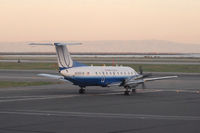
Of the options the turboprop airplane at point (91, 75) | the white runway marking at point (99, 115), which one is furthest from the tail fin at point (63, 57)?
the white runway marking at point (99, 115)

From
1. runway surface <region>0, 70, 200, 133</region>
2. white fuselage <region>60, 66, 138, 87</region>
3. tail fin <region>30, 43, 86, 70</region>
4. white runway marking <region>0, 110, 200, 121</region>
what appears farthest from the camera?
tail fin <region>30, 43, 86, 70</region>

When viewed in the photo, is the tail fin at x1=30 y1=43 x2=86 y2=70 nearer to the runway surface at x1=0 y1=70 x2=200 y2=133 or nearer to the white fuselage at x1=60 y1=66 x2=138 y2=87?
the white fuselage at x1=60 y1=66 x2=138 y2=87

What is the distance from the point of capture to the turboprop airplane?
36.2 m

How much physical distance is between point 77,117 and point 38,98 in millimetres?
10682

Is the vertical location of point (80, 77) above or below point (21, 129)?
above

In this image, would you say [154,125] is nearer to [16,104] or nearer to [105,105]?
[105,105]

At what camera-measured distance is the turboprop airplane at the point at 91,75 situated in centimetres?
3619

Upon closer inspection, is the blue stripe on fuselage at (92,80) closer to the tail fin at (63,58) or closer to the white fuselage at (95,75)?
the white fuselage at (95,75)

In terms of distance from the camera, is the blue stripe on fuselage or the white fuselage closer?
the white fuselage

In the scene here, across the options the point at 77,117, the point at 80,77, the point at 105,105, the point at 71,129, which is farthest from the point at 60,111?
the point at 80,77

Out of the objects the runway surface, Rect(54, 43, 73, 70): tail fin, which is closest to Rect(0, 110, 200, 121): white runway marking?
the runway surface

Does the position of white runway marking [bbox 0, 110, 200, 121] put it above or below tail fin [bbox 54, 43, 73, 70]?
below

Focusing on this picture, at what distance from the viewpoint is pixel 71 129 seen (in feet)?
61.8

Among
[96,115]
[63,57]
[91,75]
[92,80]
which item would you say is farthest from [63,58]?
[96,115]
